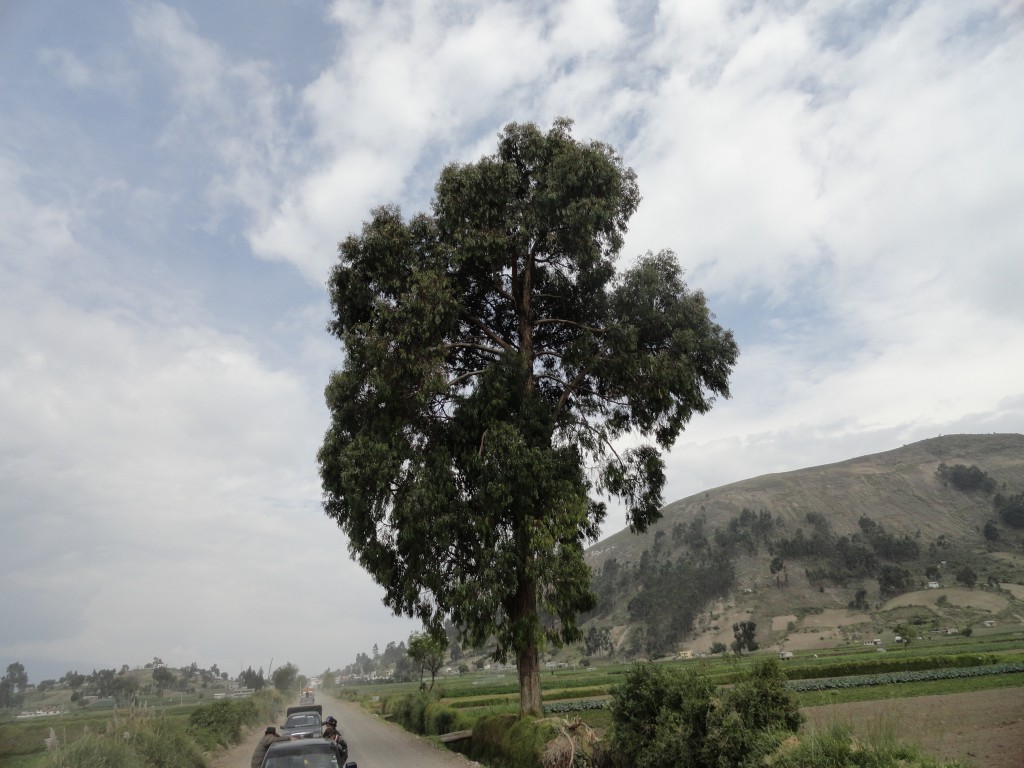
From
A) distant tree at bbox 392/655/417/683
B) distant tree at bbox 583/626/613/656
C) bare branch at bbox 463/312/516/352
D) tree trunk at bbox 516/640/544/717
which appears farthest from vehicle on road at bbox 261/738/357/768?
distant tree at bbox 392/655/417/683

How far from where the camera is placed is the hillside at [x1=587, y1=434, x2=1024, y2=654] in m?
122

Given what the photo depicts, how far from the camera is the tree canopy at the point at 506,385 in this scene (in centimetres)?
1758

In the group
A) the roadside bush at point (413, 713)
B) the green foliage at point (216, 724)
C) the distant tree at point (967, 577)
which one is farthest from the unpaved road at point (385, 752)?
the distant tree at point (967, 577)

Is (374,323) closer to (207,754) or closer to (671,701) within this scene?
(671,701)

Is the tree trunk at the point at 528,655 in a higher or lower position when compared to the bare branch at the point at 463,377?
lower

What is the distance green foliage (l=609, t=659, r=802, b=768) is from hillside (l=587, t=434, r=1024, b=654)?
357 feet

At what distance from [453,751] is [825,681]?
29620mm

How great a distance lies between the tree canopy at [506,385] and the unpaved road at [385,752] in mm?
4157

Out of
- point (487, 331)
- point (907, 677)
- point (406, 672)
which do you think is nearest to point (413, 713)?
point (487, 331)

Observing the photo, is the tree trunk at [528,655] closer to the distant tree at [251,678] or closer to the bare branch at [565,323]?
the bare branch at [565,323]

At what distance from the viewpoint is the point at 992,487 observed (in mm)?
180000

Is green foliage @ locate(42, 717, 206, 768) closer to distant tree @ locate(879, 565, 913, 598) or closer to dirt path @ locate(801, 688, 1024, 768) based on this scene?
dirt path @ locate(801, 688, 1024, 768)

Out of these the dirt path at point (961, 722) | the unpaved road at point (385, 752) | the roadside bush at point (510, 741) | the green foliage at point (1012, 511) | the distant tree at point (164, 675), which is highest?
the green foliage at point (1012, 511)

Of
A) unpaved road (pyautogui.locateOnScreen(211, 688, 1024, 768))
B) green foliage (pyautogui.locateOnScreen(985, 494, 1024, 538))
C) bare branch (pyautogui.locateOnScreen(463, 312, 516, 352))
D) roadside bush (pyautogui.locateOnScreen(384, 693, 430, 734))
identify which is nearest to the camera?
unpaved road (pyautogui.locateOnScreen(211, 688, 1024, 768))
